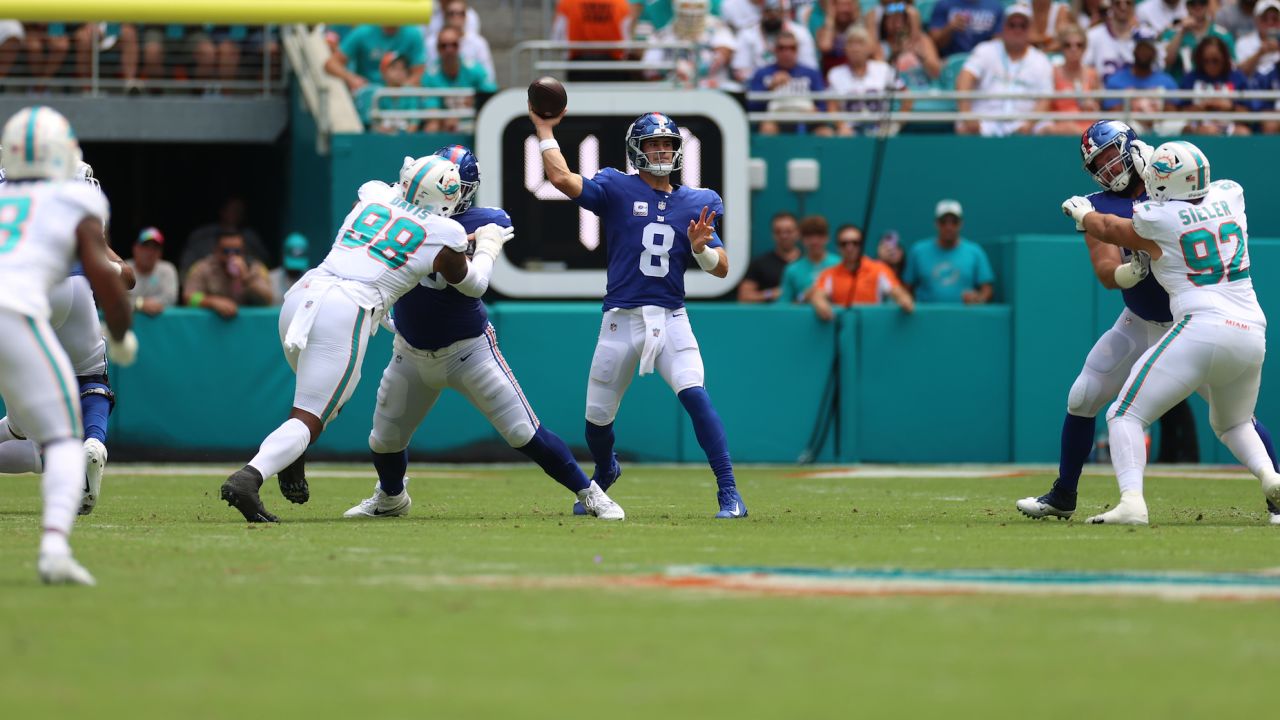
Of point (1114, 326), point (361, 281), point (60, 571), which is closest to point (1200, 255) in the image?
point (1114, 326)

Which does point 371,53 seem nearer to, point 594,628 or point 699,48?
point 699,48

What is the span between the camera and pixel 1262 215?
16.3 meters

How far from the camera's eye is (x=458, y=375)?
8.59 m

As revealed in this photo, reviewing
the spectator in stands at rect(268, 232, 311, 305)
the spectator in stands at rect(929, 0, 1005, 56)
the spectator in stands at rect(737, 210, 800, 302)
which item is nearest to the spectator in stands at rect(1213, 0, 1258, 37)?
the spectator in stands at rect(929, 0, 1005, 56)

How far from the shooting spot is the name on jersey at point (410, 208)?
8.36 m

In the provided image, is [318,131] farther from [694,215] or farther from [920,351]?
[694,215]

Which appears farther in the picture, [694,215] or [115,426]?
[115,426]

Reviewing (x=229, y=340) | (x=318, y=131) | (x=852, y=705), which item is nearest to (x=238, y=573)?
(x=852, y=705)

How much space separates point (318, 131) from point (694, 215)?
771 centimetres

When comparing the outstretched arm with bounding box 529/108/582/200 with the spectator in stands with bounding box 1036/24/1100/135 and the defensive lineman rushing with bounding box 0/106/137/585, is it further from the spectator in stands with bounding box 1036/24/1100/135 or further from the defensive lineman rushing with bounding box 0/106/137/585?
the spectator in stands with bounding box 1036/24/1100/135

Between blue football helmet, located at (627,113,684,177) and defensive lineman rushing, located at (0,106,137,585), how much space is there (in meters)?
3.58

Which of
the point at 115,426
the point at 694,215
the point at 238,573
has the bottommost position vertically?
the point at 115,426

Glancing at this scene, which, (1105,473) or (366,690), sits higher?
(366,690)

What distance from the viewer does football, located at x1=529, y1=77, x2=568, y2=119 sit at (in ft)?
30.1
